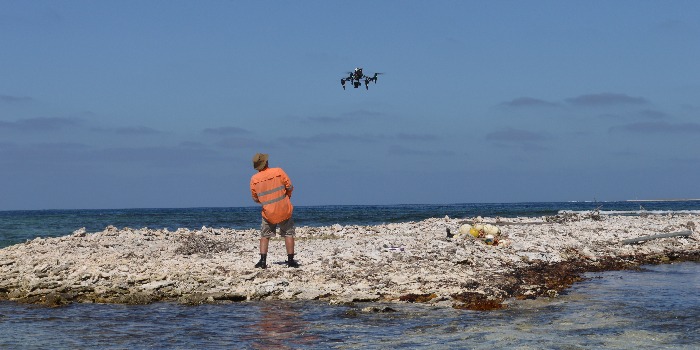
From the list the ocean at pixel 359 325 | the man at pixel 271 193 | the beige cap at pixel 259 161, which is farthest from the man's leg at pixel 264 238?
the ocean at pixel 359 325

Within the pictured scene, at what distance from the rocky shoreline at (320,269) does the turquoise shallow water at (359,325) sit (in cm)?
52

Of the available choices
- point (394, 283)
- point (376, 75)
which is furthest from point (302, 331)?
point (376, 75)

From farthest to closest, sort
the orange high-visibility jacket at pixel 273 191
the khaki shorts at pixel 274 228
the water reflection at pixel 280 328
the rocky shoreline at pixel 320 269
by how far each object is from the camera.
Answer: the khaki shorts at pixel 274 228
the orange high-visibility jacket at pixel 273 191
the rocky shoreline at pixel 320 269
the water reflection at pixel 280 328

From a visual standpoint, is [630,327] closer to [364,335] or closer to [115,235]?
[364,335]

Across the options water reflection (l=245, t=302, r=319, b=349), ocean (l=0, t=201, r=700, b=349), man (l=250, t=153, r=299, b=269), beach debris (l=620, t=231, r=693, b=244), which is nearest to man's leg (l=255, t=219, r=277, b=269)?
A: man (l=250, t=153, r=299, b=269)

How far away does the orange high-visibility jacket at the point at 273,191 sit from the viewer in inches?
488

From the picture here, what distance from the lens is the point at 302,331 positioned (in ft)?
28.5

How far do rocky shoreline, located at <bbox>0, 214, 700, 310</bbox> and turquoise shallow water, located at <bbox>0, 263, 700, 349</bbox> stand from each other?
0.52 metres

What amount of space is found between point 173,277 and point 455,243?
21.6 feet

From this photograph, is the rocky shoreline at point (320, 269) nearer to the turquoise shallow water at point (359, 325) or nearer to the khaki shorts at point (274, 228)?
the turquoise shallow water at point (359, 325)

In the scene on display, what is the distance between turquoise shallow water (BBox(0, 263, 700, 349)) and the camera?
26.4ft

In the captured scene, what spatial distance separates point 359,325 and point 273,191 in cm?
406

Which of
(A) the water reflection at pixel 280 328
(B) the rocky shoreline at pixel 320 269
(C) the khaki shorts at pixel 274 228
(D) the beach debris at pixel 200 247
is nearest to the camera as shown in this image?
(A) the water reflection at pixel 280 328

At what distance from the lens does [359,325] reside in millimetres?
8984
